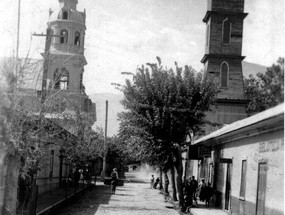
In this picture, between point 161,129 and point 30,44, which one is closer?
point 30,44

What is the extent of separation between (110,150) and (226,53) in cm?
2528

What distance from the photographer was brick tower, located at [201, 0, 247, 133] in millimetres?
35000

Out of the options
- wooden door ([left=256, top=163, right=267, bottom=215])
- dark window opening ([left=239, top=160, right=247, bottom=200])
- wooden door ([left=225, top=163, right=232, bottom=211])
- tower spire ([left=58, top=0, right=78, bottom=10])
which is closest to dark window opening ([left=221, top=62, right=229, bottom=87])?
wooden door ([left=225, top=163, right=232, bottom=211])

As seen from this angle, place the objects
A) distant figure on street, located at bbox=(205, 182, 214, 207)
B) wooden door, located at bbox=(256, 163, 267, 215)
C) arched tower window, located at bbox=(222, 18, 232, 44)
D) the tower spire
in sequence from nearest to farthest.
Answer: wooden door, located at bbox=(256, 163, 267, 215)
distant figure on street, located at bbox=(205, 182, 214, 207)
arched tower window, located at bbox=(222, 18, 232, 44)
the tower spire

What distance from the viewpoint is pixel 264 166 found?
42.8 feet

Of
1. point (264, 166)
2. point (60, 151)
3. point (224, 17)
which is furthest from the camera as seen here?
point (224, 17)

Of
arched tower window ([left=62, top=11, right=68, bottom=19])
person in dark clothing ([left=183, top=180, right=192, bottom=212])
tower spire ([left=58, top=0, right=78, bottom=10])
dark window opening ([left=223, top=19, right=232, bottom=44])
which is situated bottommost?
person in dark clothing ([left=183, top=180, right=192, bottom=212])

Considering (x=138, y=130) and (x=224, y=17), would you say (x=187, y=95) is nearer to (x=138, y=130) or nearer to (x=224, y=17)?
(x=138, y=130)

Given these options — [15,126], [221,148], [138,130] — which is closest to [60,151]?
[138,130]

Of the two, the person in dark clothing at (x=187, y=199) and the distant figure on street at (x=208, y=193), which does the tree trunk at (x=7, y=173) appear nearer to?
the person in dark clothing at (x=187, y=199)

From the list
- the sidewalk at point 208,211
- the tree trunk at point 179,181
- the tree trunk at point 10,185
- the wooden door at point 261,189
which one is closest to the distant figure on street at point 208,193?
the sidewalk at point 208,211

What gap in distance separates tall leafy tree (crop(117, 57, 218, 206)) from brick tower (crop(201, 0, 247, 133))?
14.6 m

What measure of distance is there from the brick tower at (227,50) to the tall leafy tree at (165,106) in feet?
48.0

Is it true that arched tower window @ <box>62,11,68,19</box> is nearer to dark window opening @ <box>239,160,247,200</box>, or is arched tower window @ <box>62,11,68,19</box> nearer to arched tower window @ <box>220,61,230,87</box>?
arched tower window @ <box>220,61,230,87</box>
